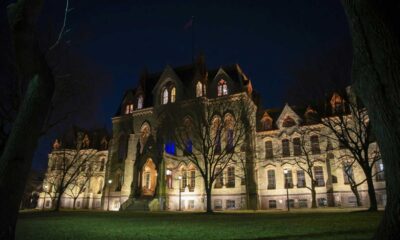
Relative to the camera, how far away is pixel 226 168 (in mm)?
41906

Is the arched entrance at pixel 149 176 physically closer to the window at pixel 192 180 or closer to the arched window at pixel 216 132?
the window at pixel 192 180

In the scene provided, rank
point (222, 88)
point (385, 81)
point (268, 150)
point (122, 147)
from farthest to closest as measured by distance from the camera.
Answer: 1. point (122, 147)
2. point (222, 88)
3. point (268, 150)
4. point (385, 81)

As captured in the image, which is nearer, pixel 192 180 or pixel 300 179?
pixel 300 179

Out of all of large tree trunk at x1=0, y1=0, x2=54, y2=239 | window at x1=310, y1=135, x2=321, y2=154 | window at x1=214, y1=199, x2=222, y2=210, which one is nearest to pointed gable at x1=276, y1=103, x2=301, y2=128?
window at x1=310, y1=135, x2=321, y2=154

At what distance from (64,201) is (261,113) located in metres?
43.2

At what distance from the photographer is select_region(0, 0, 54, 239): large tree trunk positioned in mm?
6027

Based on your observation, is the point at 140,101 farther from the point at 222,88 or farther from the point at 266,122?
the point at 266,122

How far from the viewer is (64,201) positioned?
58656 millimetres

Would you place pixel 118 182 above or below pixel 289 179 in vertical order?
below

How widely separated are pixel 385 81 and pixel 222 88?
41.4 m

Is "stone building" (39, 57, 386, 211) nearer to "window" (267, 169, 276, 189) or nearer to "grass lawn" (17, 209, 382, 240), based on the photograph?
"window" (267, 169, 276, 189)

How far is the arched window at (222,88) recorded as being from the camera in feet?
147

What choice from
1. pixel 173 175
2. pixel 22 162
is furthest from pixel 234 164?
pixel 22 162

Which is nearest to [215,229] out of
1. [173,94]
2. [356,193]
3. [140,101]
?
[356,193]
